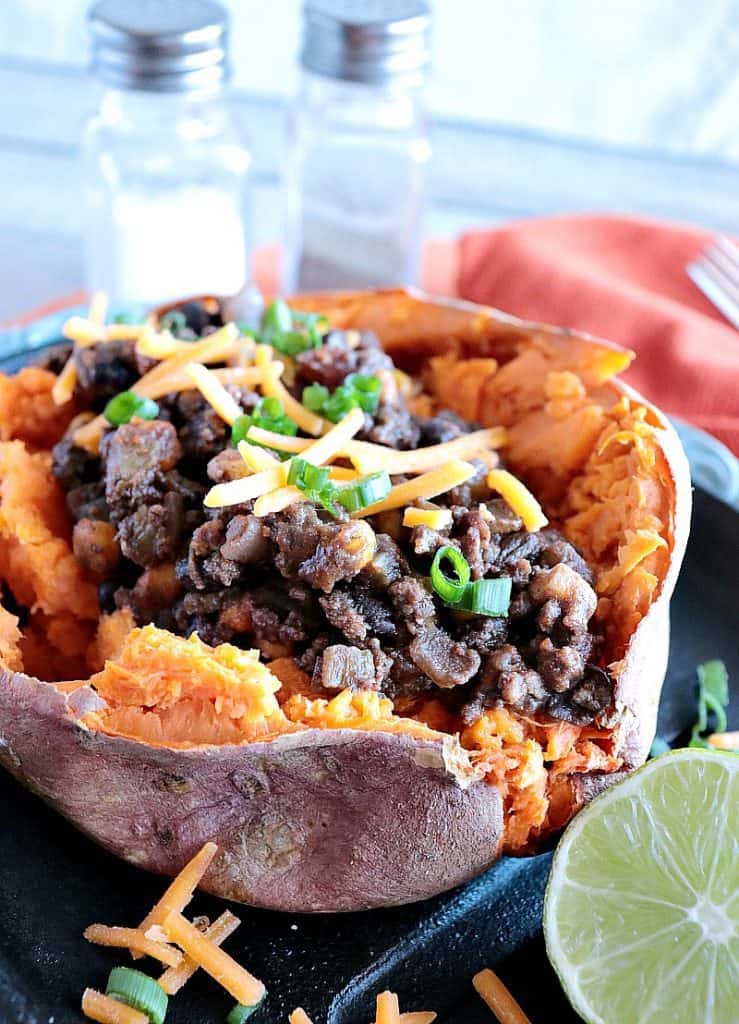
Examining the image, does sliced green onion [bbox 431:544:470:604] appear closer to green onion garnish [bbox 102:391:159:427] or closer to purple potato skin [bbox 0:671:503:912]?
purple potato skin [bbox 0:671:503:912]

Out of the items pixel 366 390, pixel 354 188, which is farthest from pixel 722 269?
pixel 366 390

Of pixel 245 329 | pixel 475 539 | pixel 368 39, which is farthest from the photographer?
pixel 368 39

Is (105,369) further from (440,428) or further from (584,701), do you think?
(584,701)

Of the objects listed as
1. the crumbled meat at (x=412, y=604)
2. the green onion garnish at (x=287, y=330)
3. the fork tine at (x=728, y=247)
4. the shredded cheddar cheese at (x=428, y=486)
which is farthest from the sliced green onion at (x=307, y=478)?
the fork tine at (x=728, y=247)

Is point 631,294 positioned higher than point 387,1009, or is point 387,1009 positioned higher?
point 631,294

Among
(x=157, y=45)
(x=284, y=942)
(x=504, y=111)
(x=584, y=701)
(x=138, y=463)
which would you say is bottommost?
(x=284, y=942)

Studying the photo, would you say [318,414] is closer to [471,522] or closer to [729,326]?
[471,522]

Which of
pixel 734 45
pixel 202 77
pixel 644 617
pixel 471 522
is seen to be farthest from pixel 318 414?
pixel 734 45

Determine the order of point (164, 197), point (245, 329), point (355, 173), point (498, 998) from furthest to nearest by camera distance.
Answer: point (355, 173), point (164, 197), point (245, 329), point (498, 998)
